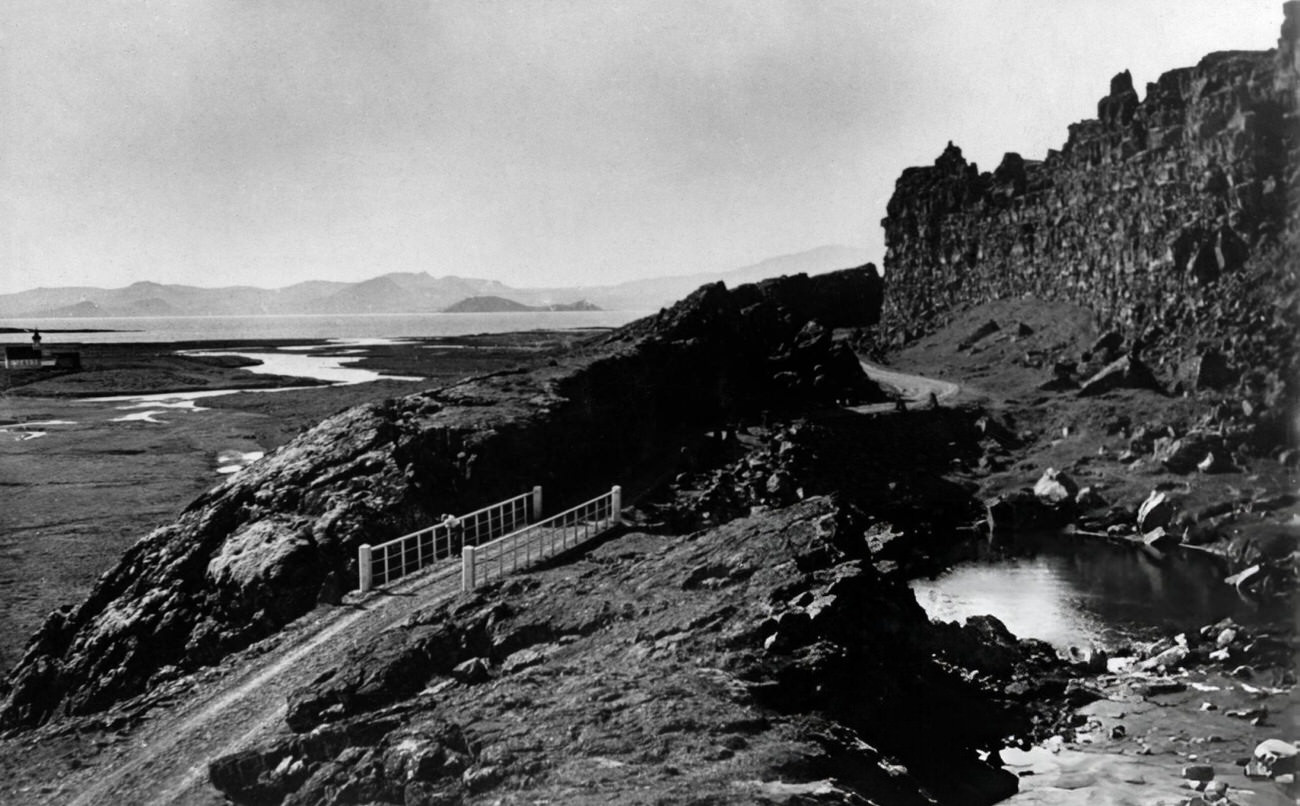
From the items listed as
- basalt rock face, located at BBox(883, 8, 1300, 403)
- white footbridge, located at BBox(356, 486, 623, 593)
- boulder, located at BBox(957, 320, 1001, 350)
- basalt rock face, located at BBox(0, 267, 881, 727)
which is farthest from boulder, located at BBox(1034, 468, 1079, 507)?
boulder, located at BBox(957, 320, 1001, 350)

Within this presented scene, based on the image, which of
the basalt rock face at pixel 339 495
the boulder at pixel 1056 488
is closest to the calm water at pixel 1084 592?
the boulder at pixel 1056 488

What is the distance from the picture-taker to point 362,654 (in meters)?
19.5

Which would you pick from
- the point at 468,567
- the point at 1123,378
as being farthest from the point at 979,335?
the point at 468,567

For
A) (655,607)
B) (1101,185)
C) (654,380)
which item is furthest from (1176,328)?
(655,607)

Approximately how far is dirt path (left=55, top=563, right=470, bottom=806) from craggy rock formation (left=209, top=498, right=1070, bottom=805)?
4.21 ft

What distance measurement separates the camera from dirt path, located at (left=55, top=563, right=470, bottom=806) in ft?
57.6

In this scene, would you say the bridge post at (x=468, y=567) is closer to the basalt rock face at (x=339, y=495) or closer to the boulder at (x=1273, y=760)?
the basalt rock face at (x=339, y=495)

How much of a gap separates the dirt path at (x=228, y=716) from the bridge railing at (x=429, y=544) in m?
0.95

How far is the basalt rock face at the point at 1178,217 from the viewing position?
197 feet

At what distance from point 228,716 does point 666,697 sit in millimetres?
9203

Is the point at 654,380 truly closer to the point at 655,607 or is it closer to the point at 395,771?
the point at 655,607

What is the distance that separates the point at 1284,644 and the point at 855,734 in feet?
67.0

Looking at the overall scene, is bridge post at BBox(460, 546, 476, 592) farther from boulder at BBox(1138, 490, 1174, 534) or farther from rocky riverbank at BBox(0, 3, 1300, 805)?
boulder at BBox(1138, 490, 1174, 534)

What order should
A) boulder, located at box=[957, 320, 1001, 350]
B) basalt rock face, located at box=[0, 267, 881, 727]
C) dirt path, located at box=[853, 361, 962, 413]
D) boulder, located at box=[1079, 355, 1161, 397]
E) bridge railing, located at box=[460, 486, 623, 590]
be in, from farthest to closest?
boulder, located at box=[957, 320, 1001, 350] < dirt path, located at box=[853, 361, 962, 413] < boulder, located at box=[1079, 355, 1161, 397] < basalt rock face, located at box=[0, 267, 881, 727] < bridge railing, located at box=[460, 486, 623, 590]
